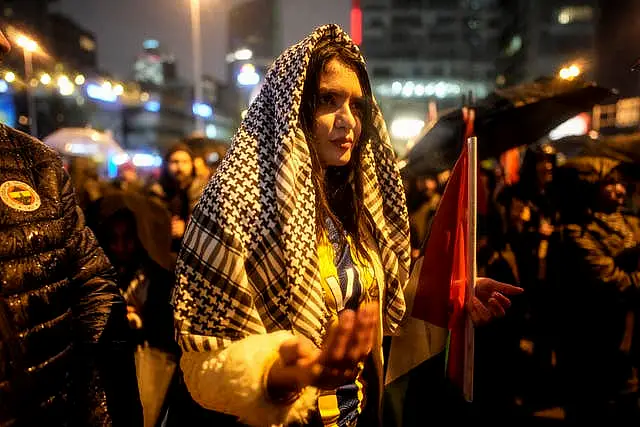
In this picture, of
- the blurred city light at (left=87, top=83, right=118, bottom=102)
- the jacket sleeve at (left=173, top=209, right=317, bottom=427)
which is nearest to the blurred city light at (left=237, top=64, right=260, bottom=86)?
the blurred city light at (left=87, top=83, right=118, bottom=102)

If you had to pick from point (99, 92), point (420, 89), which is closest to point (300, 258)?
point (99, 92)

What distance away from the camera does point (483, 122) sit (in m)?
4.32

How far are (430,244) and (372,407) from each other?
2.56 feet

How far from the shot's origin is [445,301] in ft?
7.07

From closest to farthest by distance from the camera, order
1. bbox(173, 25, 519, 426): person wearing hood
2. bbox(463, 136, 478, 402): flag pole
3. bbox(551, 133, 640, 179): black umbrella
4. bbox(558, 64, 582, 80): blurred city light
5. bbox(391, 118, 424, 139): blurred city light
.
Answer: bbox(173, 25, 519, 426): person wearing hood < bbox(463, 136, 478, 402): flag pole < bbox(551, 133, 640, 179): black umbrella < bbox(558, 64, 582, 80): blurred city light < bbox(391, 118, 424, 139): blurred city light

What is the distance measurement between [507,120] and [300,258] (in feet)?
11.5

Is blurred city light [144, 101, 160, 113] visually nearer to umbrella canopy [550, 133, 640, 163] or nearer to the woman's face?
umbrella canopy [550, 133, 640, 163]

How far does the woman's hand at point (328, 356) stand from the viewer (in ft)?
4.41

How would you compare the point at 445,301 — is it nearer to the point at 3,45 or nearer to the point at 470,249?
the point at 470,249

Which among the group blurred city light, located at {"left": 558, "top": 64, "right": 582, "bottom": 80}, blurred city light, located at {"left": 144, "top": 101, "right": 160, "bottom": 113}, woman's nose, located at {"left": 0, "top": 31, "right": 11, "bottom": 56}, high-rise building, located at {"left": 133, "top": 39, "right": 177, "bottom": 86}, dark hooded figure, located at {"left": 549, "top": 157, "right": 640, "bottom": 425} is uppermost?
high-rise building, located at {"left": 133, "top": 39, "right": 177, "bottom": 86}

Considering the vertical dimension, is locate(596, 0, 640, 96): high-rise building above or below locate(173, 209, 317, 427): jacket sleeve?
above

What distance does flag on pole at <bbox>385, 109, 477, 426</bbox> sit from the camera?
7.04 feet

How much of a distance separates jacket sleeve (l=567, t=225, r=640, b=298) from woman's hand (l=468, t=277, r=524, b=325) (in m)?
2.58

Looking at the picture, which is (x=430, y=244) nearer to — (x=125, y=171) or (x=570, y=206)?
(x=570, y=206)
